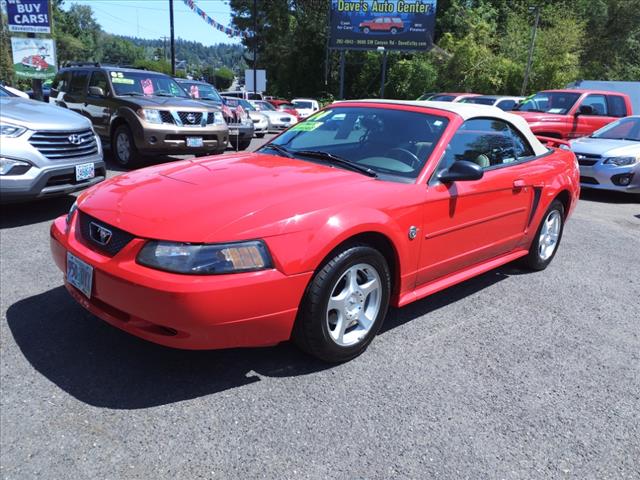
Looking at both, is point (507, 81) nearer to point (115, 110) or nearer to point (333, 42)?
point (333, 42)

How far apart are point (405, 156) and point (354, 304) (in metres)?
1.12

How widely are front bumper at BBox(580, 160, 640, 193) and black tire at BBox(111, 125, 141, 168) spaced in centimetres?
769

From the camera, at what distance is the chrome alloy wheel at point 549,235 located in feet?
15.3

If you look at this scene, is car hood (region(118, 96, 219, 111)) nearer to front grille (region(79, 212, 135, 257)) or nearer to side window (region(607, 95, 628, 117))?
front grille (region(79, 212, 135, 257))

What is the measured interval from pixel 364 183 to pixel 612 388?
182cm

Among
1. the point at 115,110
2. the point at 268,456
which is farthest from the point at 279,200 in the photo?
the point at 115,110

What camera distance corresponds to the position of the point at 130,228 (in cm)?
260

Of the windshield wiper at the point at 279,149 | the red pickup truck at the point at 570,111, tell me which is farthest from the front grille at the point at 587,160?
the windshield wiper at the point at 279,149

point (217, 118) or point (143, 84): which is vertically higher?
point (143, 84)

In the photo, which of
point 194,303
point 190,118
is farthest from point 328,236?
point 190,118

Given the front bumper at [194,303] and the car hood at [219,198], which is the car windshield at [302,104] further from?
the front bumper at [194,303]

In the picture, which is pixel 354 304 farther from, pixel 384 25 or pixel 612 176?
pixel 384 25

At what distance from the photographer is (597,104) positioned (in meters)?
12.0

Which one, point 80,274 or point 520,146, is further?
point 520,146
